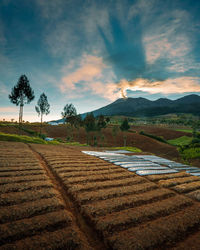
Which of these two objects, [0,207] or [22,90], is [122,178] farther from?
[22,90]

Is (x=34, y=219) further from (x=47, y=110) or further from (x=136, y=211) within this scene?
(x=47, y=110)

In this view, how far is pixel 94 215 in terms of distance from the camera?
5039 millimetres

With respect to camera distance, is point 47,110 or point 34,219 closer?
point 34,219

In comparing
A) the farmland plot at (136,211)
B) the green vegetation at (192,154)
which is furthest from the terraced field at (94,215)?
the green vegetation at (192,154)

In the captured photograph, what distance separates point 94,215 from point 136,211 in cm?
169

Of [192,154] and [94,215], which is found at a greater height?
[94,215]

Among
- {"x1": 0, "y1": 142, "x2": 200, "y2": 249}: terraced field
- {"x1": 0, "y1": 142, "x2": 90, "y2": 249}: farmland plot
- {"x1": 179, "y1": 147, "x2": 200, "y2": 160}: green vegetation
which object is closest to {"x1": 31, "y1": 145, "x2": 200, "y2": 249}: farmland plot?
{"x1": 0, "y1": 142, "x2": 200, "y2": 249}: terraced field

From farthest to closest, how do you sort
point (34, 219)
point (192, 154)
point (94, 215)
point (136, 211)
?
point (192, 154), point (136, 211), point (94, 215), point (34, 219)

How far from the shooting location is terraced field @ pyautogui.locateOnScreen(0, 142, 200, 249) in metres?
3.84

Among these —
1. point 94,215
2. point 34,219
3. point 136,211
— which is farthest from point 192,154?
point 34,219

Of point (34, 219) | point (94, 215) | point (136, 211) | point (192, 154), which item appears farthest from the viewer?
point (192, 154)

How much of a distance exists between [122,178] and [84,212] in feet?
14.4

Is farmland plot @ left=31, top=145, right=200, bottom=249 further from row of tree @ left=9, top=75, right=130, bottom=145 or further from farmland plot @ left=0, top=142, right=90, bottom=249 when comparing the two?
row of tree @ left=9, top=75, right=130, bottom=145

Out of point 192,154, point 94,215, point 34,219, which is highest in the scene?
point 34,219
